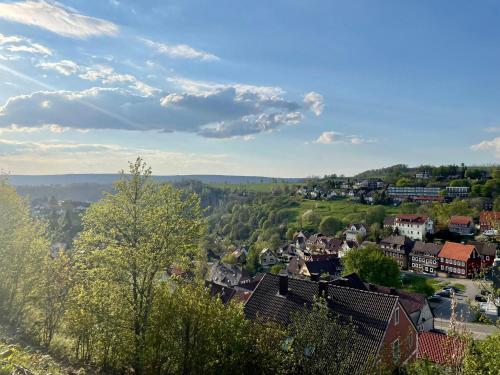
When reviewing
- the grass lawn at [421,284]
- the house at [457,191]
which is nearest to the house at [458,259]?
the grass lawn at [421,284]

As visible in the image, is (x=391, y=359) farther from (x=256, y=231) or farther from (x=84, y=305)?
(x=256, y=231)

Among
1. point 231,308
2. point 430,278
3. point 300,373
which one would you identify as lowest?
point 430,278

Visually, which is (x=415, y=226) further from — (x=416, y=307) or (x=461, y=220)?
(x=416, y=307)

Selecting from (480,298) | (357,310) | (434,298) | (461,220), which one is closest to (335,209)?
(461,220)

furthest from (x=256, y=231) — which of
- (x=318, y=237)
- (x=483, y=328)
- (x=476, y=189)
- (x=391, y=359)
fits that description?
(x=391, y=359)

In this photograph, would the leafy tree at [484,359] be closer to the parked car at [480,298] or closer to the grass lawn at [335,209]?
the parked car at [480,298]

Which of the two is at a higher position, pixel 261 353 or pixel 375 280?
pixel 261 353
